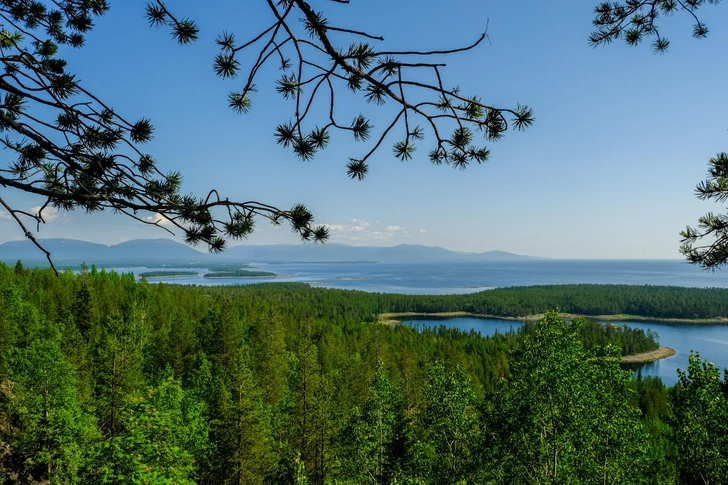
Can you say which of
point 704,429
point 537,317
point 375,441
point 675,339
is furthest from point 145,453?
point 537,317

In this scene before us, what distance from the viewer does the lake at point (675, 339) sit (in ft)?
210

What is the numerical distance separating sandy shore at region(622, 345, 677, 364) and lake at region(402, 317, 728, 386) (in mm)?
969

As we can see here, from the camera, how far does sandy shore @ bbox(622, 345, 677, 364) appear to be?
69625 mm

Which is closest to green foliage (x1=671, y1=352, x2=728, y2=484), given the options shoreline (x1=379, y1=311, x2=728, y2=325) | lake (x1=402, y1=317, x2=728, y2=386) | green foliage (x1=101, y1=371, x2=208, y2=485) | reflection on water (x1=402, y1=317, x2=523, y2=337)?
green foliage (x1=101, y1=371, x2=208, y2=485)

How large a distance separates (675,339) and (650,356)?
24020 millimetres

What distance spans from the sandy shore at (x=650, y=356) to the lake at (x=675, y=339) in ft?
3.18

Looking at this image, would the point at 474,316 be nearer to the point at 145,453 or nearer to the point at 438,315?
the point at 438,315

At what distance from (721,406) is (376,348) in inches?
1131

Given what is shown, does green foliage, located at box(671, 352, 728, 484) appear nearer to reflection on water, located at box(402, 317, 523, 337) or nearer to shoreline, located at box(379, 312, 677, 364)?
shoreline, located at box(379, 312, 677, 364)

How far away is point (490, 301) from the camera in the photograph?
128750 millimetres

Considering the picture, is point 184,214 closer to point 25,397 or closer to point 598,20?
point 598,20

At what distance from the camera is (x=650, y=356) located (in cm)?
7150

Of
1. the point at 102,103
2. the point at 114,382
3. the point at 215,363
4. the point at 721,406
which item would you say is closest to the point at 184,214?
the point at 102,103

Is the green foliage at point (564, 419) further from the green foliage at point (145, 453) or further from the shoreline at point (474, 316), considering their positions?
the shoreline at point (474, 316)
